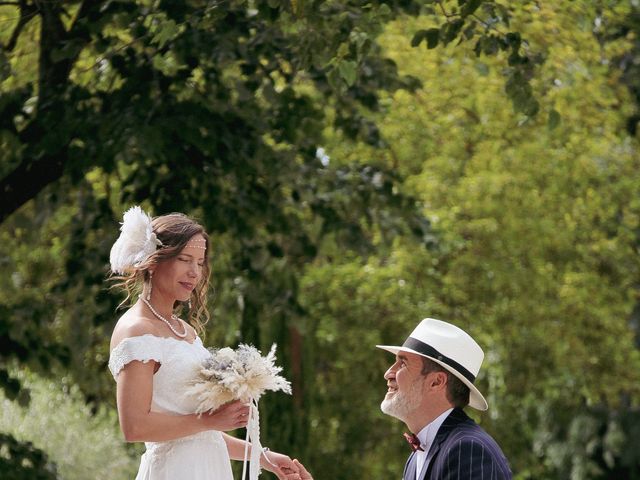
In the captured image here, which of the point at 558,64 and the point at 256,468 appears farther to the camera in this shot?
the point at 558,64

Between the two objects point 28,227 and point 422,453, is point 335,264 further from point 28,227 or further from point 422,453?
point 422,453

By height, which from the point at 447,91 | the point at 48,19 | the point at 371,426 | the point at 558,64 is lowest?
the point at 371,426

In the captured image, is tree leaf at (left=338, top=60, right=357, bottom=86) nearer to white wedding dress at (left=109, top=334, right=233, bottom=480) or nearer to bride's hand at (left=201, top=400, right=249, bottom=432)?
white wedding dress at (left=109, top=334, right=233, bottom=480)

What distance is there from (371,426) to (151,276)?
10.7m

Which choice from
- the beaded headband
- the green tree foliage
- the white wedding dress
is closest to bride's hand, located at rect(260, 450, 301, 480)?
the white wedding dress

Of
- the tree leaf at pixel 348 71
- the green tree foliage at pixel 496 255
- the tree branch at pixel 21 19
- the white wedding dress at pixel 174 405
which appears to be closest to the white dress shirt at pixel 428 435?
the white wedding dress at pixel 174 405

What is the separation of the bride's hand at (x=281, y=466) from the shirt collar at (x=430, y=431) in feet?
1.71

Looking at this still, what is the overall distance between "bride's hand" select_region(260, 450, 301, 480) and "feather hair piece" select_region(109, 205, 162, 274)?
82cm

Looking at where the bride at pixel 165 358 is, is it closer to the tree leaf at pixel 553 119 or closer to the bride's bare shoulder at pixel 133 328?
the bride's bare shoulder at pixel 133 328

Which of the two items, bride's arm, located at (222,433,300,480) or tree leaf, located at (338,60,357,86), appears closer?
bride's arm, located at (222,433,300,480)

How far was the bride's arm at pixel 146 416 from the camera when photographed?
407cm

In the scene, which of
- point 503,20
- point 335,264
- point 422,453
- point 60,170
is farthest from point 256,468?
point 335,264

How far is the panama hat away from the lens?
416 cm

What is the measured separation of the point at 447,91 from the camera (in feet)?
45.3
